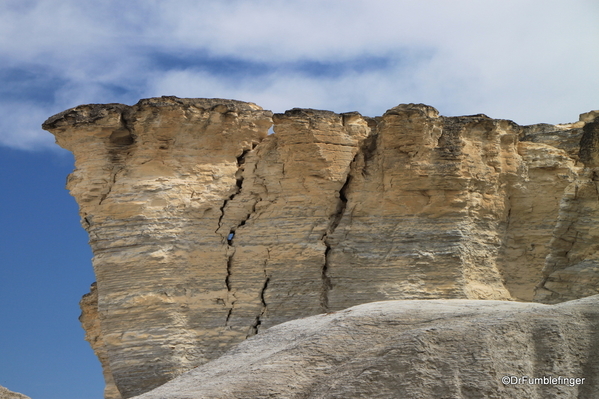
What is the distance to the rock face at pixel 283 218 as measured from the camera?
14664mm

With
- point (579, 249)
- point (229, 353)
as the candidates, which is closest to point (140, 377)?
point (229, 353)

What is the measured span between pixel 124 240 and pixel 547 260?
25.2ft

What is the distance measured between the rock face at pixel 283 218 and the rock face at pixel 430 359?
16.8ft

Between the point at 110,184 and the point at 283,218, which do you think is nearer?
the point at 110,184

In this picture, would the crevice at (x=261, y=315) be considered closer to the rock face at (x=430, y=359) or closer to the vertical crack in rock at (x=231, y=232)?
the vertical crack in rock at (x=231, y=232)

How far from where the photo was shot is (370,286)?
15.1 meters

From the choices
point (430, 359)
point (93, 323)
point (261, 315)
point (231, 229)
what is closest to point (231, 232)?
point (231, 229)

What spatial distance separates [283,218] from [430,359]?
6930 millimetres

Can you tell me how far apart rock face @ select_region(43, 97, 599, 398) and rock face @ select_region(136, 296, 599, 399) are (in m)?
5.12

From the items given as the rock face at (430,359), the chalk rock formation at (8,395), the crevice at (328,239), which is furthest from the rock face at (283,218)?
the rock face at (430,359)

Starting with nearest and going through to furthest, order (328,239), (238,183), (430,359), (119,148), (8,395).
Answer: (430,359) → (8,395) → (119,148) → (328,239) → (238,183)

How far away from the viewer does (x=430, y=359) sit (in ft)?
28.8

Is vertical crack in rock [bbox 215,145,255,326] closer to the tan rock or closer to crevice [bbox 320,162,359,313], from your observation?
crevice [bbox 320,162,359,313]

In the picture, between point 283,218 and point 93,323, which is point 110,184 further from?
point 93,323
